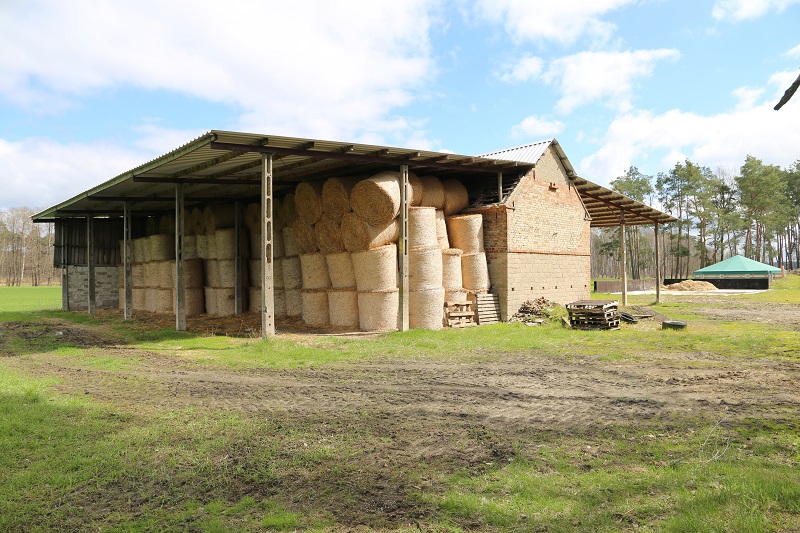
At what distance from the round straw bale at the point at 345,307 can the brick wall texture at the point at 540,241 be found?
4.77 metres

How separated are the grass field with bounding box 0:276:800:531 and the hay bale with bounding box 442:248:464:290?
4702mm

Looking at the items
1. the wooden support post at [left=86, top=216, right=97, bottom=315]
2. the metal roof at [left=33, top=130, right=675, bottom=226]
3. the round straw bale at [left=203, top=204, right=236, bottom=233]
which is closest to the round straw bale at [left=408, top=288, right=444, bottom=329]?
the metal roof at [left=33, top=130, right=675, bottom=226]

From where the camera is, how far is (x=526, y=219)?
18000mm

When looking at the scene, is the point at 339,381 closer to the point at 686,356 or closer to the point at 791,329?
the point at 686,356

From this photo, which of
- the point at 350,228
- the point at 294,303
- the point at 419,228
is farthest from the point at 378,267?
the point at 294,303

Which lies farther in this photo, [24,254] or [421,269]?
[24,254]

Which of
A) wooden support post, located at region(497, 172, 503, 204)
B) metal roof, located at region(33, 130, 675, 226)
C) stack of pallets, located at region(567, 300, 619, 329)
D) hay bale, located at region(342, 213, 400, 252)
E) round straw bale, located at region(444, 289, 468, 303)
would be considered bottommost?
stack of pallets, located at region(567, 300, 619, 329)

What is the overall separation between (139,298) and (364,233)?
14670mm

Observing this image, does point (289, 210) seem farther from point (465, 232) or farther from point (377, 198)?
point (465, 232)

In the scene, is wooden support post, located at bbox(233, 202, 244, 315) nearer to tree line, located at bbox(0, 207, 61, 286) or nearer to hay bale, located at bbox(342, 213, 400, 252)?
hay bale, located at bbox(342, 213, 400, 252)

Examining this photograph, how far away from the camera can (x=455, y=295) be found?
16266 millimetres

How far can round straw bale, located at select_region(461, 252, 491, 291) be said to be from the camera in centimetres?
1673

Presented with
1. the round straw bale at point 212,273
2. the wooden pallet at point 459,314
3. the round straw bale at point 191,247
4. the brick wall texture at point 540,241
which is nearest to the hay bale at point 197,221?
the round straw bale at point 191,247

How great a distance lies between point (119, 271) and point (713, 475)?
2714 cm
